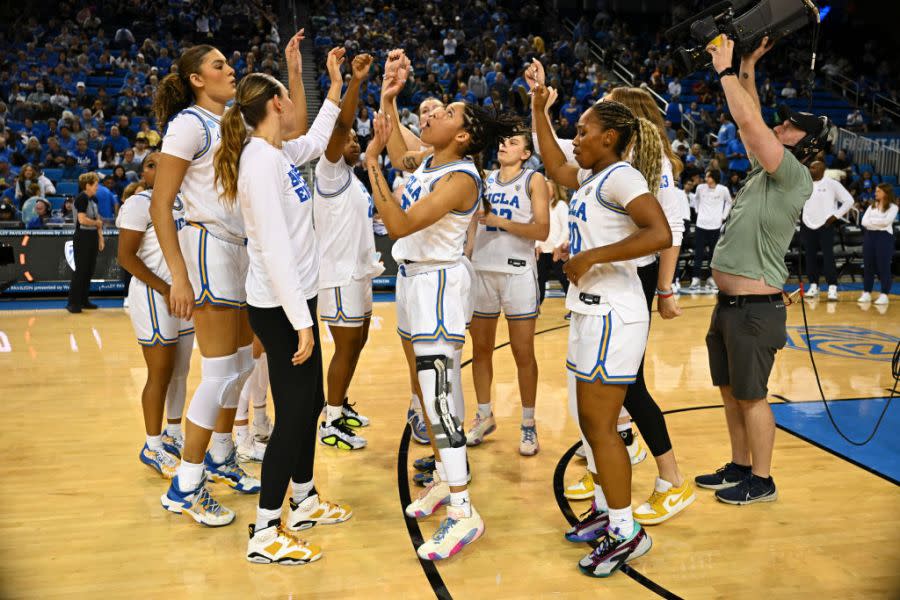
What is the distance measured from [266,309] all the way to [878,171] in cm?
1710

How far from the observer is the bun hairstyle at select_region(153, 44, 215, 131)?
11.3 ft

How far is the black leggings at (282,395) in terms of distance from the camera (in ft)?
10.0

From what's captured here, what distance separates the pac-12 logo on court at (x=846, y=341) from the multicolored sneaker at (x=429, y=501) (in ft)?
14.5

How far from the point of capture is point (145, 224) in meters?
3.99

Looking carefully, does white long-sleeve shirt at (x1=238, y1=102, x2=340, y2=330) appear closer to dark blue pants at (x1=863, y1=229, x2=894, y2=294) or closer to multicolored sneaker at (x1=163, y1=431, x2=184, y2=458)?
multicolored sneaker at (x1=163, y1=431, x2=184, y2=458)

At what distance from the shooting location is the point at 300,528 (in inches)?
136

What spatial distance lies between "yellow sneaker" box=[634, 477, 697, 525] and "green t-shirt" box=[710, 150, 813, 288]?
1096 mm

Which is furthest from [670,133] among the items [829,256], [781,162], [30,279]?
[781,162]

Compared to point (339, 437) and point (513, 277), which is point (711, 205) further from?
point (339, 437)

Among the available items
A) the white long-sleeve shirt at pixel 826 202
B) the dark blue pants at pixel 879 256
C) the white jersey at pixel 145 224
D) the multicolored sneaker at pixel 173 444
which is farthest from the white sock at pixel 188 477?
the dark blue pants at pixel 879 256

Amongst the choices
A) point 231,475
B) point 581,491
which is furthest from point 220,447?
point 581,491

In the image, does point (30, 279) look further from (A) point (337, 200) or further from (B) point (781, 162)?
(B) point (781, 162)

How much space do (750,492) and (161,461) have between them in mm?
3104

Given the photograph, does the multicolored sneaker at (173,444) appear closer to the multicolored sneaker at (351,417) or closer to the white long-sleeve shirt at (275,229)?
the multicolored sneaker at (351,417)
